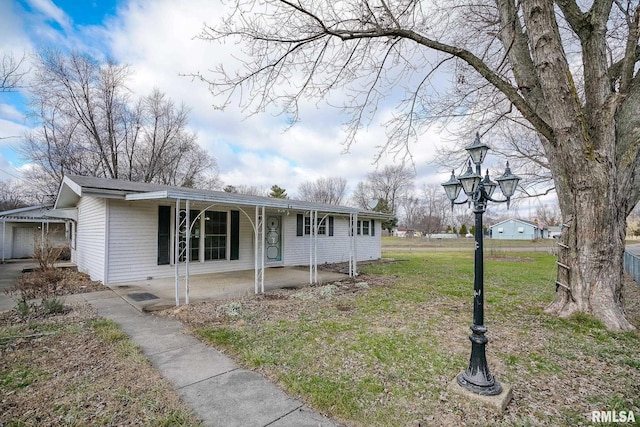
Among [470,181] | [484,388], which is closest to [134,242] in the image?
[470,181]

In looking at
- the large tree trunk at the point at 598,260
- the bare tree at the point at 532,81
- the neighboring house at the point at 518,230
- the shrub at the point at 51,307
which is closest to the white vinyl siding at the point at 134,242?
the shrub at the point at 51,307

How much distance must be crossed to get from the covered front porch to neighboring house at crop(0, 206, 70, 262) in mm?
9226

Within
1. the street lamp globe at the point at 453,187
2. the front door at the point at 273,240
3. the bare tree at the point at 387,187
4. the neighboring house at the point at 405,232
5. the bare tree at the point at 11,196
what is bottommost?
the neighboring house at the point at 405,232

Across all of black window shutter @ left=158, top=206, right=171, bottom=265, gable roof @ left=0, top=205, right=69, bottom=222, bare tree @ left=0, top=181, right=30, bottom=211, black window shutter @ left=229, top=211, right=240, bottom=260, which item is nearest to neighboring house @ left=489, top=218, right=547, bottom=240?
black window shutter @ left=229, top=211, right=240, bottom=260

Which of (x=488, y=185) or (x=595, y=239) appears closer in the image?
(x=488, y=185)

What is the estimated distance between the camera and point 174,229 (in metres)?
8.59

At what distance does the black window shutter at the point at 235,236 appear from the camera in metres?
9.91

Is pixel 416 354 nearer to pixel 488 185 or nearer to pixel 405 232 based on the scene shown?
pixel 488 185

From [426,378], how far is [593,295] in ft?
11.9

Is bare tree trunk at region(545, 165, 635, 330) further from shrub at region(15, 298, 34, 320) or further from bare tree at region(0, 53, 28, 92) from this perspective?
bare tree at region(0, 53, 28, 92)

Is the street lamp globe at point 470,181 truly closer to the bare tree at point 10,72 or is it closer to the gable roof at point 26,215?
the bare tree at point 10,72

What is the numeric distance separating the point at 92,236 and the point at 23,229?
33.4 ft

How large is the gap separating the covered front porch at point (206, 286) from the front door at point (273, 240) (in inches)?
40.6

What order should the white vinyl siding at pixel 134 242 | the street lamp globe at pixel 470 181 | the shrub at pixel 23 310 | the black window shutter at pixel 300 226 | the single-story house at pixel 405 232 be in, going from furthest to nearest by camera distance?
the single-story house at pixel 405 232
the black window shutter at pixel 300 226
the white vinyl siding at pixel 134 242
the shrub at pixel 23 310
the street lamp globe at pixel 470 181
